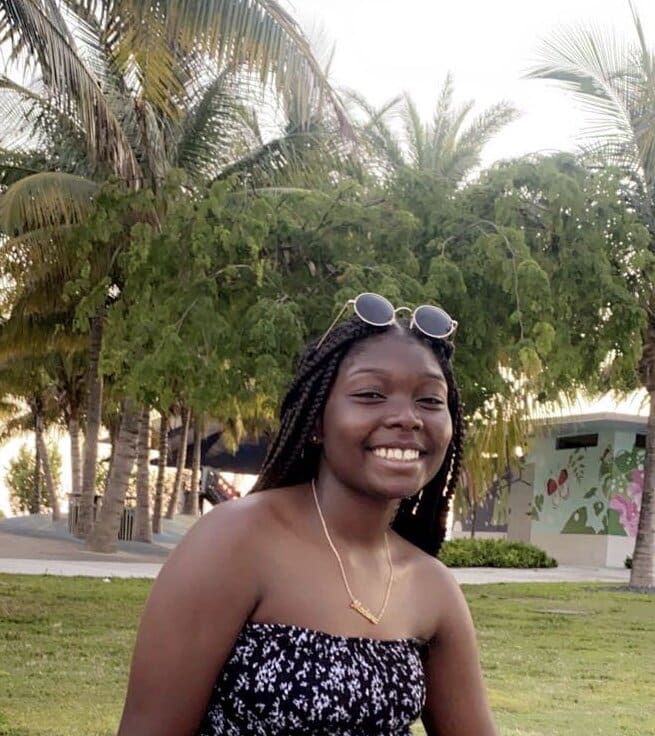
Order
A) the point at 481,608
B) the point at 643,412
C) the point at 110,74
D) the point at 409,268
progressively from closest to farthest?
the point at 409,268 < the point at 481,608 < the point at 110,74 < the point at 643,412

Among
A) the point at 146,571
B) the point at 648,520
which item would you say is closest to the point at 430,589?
the point at 146,571

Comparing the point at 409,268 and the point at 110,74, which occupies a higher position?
the point at 110,74

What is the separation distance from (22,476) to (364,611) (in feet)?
178

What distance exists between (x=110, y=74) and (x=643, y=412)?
51.2 ft

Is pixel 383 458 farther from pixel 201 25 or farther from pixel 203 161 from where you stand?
pixel 203 161

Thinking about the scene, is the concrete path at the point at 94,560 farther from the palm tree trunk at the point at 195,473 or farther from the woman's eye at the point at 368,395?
the woman's eye at the point at 368,395

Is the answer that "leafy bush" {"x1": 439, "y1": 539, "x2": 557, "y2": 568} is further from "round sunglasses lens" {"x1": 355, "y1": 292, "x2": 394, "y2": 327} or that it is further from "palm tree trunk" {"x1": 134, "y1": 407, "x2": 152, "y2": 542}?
"round sunglasses lens" {"x1": 355, "y1": 292, "x2": 394, "y2": 327}

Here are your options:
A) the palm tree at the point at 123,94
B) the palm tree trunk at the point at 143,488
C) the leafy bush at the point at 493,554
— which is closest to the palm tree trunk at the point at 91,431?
the palm tree at the point at 123,94

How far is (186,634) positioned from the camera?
1.93 meters

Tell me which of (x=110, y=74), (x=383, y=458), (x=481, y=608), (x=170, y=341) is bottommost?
(x=481, y=608)

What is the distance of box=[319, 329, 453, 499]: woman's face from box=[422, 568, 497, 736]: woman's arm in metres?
0.28

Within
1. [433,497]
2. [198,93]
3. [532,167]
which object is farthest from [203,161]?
[433,497]

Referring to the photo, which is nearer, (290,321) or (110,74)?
(290,321)

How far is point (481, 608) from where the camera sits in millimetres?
14328
